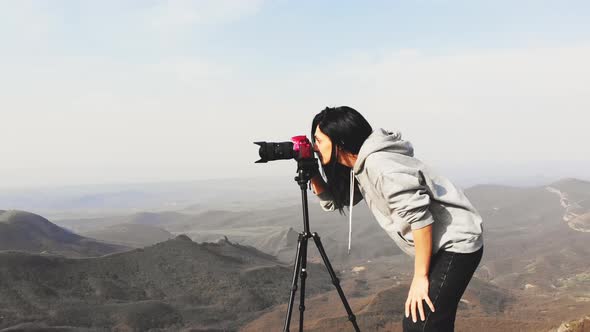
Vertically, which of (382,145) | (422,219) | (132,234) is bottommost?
(132,234)

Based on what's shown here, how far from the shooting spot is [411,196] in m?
2.47

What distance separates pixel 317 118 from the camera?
3000 millimetres

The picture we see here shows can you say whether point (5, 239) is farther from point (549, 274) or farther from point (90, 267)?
point (549, 274)

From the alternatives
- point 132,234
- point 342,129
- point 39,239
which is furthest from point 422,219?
point 132,234

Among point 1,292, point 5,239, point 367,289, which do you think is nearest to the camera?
point 1,292

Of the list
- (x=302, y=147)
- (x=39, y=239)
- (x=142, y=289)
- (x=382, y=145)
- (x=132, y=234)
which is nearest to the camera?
(x=382, y=145)

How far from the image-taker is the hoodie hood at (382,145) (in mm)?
2605

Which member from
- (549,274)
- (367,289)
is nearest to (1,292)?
(367,289)

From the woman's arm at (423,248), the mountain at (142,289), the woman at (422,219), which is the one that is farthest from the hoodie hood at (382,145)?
the mountain at (142,289)

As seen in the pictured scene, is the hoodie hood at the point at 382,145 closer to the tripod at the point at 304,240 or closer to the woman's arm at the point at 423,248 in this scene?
the woman's arm at the point at 423,248

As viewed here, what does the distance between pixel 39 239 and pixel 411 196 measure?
40.4m

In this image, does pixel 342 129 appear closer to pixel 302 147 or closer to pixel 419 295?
pixel 302 147

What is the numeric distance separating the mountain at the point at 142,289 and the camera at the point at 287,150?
39.3 feet

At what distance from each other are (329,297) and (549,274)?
17.8 m
